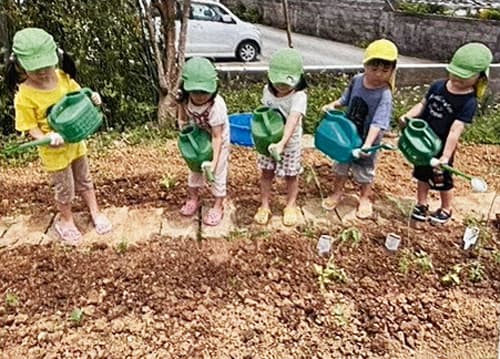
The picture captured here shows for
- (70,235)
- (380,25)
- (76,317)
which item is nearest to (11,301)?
(76,317)

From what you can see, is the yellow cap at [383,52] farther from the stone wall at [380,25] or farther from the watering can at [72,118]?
the stone wall at [380,25]

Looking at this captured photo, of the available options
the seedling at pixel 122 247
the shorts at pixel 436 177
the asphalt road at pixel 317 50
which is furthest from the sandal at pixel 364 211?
the asphalt road at pixel 317 50

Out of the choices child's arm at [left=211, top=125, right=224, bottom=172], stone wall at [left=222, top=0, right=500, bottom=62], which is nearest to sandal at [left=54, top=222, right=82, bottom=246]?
child's arm at [left=211, top=125, right=224, bottom=172]

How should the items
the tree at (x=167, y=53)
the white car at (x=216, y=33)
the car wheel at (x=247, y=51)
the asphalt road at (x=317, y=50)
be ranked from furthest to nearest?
the asphalt road at (x=317, y=50) < the car wheel at (x=247, y=51) < the white car at (x=216, y=33) < the tree at (x=167, y=53)

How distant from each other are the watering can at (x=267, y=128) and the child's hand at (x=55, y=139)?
98 cm

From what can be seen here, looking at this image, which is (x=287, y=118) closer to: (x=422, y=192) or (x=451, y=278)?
(x=422, y=192)

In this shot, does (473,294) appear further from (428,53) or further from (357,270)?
(428,53)

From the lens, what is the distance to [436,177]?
9.75 ft

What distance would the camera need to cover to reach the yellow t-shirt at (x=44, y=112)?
2553mm

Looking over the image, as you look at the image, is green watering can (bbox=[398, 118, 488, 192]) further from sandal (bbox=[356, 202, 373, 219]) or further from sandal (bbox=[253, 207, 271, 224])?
sandal (bbox=[253, 207, 271, 224])

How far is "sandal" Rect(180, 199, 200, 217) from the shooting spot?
3.12 meters

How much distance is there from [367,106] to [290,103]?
46cm

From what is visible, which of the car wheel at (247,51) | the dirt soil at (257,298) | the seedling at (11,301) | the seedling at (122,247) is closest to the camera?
the dirt soil at (257,298)

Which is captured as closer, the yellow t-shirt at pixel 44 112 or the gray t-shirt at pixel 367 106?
the yellow t-shirt at pixel 44 112
